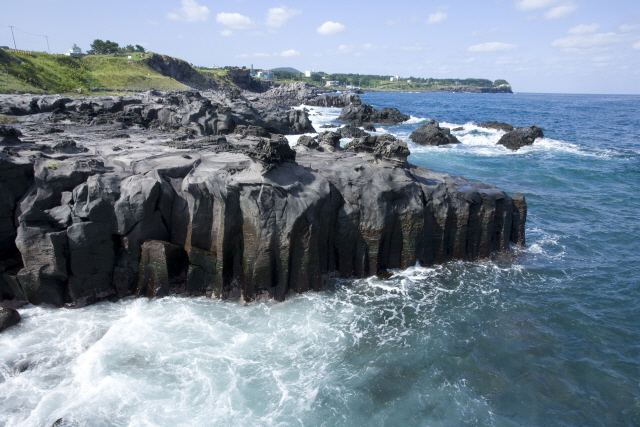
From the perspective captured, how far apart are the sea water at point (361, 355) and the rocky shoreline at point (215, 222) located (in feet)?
2.81


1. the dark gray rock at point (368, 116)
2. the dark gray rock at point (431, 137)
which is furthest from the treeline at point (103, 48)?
the dark gray rock at point (431, 137)

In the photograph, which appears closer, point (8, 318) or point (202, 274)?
point (8, 318)

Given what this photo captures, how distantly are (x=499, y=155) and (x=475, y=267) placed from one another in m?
30.6

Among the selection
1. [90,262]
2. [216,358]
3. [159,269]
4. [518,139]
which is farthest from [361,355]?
[518,139]

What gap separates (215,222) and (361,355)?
723cm

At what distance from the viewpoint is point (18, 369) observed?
10.7 m

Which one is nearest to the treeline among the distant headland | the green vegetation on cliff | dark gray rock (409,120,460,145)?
the distant headland

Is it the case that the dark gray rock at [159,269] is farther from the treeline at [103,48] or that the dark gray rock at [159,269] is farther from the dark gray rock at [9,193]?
the treeline at [103,48]

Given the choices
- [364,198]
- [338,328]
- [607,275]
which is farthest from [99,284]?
[607,275]

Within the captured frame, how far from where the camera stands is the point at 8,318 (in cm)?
1230

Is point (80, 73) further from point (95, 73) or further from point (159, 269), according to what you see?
point (159, 269)

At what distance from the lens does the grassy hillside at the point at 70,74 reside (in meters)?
50.5

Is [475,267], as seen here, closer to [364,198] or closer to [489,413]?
[364,198]

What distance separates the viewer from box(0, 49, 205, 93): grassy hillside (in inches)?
1990
